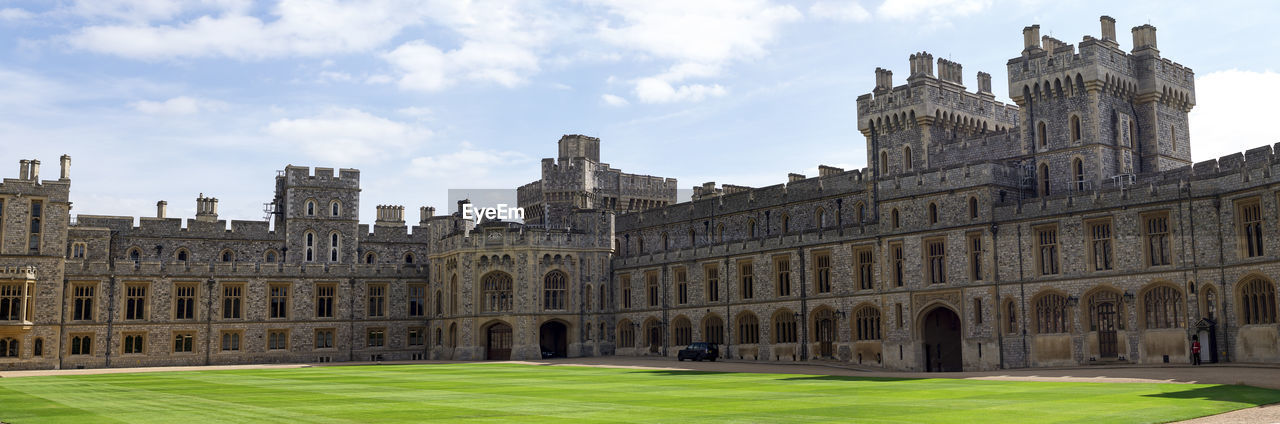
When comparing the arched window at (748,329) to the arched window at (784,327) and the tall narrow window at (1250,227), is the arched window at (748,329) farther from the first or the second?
the tall narrow window at (1250,227)

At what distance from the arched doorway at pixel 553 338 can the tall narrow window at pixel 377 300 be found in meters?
10.4

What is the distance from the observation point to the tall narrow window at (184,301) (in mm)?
65688

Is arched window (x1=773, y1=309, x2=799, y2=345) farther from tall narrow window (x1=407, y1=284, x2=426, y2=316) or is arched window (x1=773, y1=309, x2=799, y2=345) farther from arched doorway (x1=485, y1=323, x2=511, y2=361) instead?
tall narrow window (x1=407, y1=284, x2=426, y2=316)

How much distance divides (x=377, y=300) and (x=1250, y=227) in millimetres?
50227

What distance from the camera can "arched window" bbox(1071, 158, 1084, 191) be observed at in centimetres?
4788

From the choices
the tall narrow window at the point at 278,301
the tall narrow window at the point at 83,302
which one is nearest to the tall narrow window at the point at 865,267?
the tall narrow window at the point at 278,301

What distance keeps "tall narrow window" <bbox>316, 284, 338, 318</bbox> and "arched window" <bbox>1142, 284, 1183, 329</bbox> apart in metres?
47.2

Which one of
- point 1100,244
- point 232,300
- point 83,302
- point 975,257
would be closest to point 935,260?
point 975,257

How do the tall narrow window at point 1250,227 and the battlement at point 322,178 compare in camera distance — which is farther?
the battlement at point 322,178

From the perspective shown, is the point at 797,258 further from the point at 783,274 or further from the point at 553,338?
the point at 553,338

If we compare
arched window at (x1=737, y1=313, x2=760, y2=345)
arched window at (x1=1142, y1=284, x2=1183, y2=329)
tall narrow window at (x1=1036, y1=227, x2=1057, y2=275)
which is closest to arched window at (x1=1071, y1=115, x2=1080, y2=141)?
tall narrow window at (x1=1036, y1=227, x2=1057, y2=275)

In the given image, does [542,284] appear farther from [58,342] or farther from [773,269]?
[58,342]

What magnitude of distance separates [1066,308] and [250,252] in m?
51.6

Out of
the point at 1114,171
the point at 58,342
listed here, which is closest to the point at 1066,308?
the point at 1114,171
